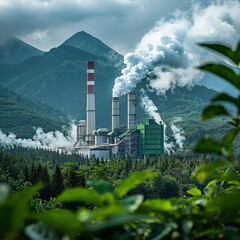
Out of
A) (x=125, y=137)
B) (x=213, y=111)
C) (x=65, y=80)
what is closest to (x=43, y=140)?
(x=125, y=137)

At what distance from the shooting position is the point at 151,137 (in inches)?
2196

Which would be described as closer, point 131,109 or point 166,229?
point 166,229

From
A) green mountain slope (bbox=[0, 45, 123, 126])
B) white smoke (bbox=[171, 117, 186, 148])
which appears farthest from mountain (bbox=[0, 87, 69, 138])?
green mountain slope (bbox=[0, 45, 123, 126])

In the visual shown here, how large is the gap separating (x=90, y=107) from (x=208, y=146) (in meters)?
56.8

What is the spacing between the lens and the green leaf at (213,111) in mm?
682

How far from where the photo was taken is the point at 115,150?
55812mm

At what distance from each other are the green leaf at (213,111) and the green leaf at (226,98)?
11 millimetres

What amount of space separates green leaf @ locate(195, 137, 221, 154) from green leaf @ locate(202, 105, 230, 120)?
0.03m

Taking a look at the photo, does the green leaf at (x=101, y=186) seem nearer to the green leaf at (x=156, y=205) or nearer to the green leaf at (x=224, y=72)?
the green leaf at (x=156, y=205)

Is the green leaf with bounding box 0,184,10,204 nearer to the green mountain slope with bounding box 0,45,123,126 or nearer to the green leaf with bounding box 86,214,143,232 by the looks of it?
the green leaf with bounding box 86,214,143,232

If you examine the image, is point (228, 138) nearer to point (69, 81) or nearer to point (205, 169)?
point (205, 169)

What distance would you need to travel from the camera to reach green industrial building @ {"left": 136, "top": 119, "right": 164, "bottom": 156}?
180 ft

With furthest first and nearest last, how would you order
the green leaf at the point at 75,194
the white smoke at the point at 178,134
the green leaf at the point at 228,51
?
the white smoke at the point at 178,134 < the green leaf at the point at 228,51 < the green leaf at the point at 75,194

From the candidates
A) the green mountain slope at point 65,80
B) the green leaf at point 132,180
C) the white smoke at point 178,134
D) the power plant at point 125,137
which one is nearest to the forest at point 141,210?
the green leaf at point 132,180
